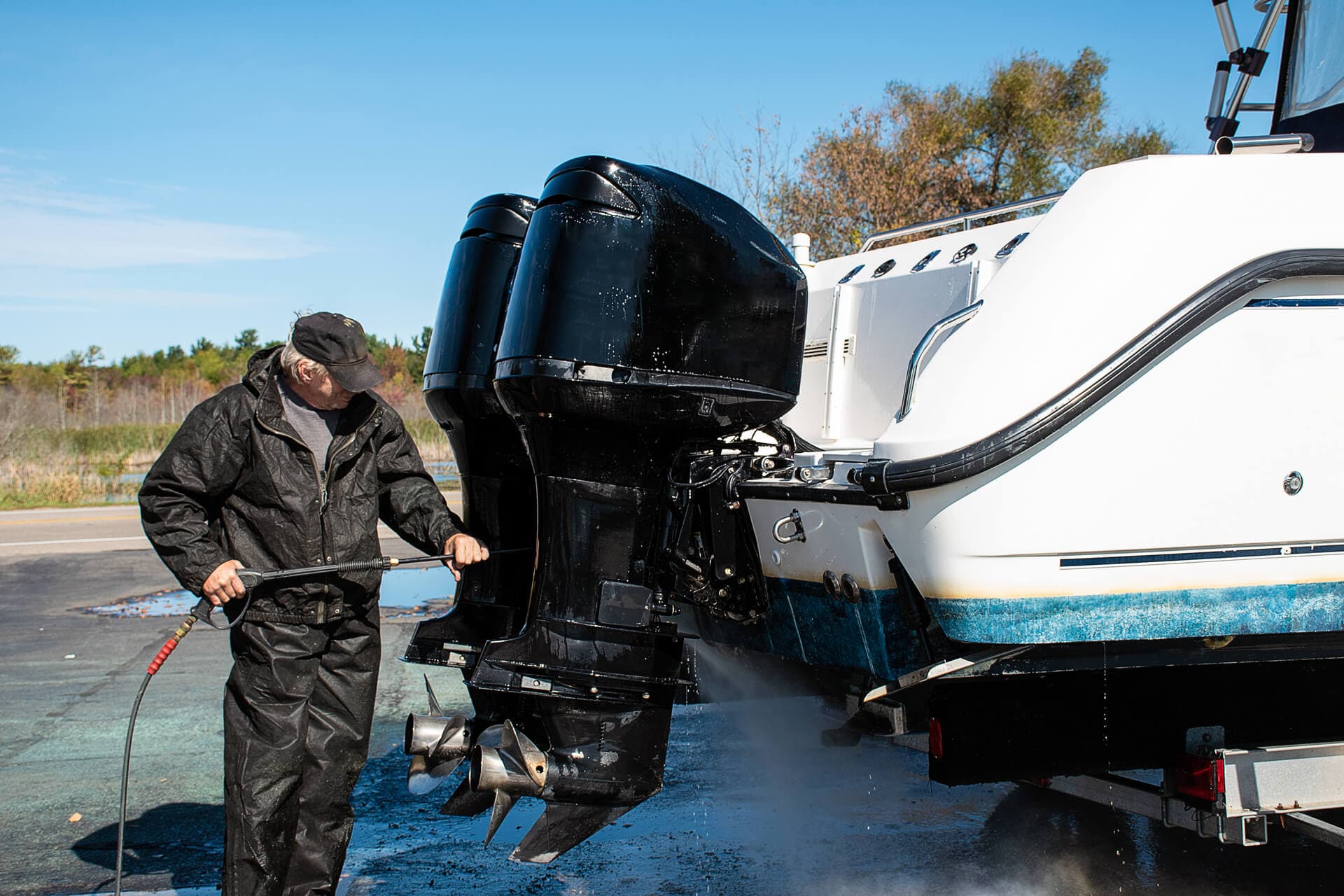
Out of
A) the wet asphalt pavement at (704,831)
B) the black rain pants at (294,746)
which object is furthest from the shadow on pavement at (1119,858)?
the black rain pants at (294,746)

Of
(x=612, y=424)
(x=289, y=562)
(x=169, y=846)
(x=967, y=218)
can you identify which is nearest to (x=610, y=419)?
(x=612, y=424)

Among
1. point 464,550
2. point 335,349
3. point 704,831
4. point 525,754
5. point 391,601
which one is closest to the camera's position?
point 525,754

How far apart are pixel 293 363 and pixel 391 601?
6.13 meters

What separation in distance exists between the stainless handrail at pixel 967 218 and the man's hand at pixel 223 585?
8.11 feet

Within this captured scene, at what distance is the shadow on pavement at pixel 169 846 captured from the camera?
3.82m

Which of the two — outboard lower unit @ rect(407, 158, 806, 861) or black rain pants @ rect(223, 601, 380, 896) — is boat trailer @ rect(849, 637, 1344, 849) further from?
black rain pants @ rect(223, 601, 380, 896)

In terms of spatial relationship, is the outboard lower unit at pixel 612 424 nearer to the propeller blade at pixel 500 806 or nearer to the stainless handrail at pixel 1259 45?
the propeller blade at pixel 500 806

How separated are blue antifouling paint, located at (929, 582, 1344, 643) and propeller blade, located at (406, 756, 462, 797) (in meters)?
1.49

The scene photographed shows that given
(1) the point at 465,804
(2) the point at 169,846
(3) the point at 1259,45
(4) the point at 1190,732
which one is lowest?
(2) the point at 169,846

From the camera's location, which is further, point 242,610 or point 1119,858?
point 1119,858

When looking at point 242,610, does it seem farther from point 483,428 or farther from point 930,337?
point 930,337

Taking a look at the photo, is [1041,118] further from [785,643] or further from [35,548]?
[785,643]

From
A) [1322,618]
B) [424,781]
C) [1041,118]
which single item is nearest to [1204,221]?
[1322,618]

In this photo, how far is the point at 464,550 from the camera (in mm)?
3488
